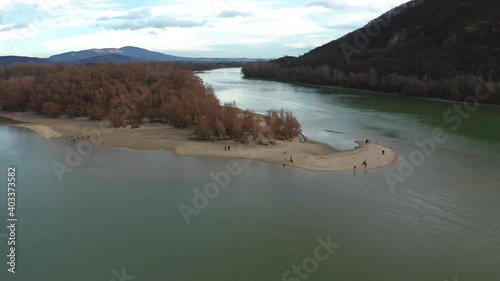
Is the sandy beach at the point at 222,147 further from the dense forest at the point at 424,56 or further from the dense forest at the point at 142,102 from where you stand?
the dense forest at the point at 424,56

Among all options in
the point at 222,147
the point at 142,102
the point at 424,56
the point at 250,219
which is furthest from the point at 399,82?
the point at 250,219

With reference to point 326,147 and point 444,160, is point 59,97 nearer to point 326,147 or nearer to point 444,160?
point 326,147

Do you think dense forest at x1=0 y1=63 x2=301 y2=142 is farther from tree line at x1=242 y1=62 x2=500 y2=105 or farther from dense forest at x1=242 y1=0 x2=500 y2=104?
dense forest at x1=242 y1=0 x2=500 y2=104

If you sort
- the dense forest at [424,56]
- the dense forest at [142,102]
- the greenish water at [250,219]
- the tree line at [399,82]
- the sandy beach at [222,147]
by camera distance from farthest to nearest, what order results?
the dense forest at [424,56] → the tree line at [399,82] → the dense forest at [142,102] → the sandy beach at [222,147] → the greenish water at [250,219]

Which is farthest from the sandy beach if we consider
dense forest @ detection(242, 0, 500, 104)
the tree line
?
dense forest @ detection(242, 0, 500, 104)

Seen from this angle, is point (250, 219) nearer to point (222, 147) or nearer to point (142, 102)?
point (222, 147)

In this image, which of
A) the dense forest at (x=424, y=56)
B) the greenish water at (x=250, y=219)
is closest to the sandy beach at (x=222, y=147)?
the greenish water at (x=250, y=219)

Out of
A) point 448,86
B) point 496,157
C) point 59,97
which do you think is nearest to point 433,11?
point 448,86
